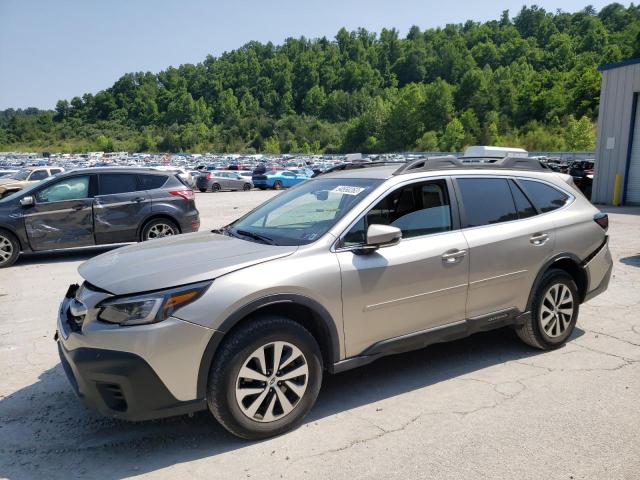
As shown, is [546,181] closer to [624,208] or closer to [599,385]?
[599,385]

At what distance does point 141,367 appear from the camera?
113 inches

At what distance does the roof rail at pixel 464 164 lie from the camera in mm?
4133

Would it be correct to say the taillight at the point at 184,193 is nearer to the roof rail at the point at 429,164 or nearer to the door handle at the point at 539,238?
the roof rail at the point at 429,164

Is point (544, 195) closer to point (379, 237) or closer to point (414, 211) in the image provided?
point (414, 211)

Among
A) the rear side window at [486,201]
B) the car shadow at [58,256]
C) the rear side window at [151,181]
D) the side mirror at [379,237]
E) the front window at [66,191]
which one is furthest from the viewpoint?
the rear side window at [151,181]

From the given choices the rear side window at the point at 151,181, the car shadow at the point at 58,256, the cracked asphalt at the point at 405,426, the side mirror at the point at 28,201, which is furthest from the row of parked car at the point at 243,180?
the cracked asphalt at the point at 405,426

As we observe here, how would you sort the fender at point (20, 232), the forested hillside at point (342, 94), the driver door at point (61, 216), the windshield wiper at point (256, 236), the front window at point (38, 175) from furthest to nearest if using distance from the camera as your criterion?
the forested hillside at point (342, 94) → the front window at point (38, 175) → the driver door at point (61, 216) → the fender at point (20, 232) → the windshield wiper at point (256, 236)

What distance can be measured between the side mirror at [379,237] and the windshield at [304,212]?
0.91ft

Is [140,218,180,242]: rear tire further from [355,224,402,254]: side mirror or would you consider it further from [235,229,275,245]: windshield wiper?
[355,224,402,254]: side mirror

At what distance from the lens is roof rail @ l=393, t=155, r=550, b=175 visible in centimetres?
413

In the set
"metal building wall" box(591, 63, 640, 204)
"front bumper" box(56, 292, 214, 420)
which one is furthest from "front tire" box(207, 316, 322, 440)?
"metal building wall" box(591, 63, 640, 204)

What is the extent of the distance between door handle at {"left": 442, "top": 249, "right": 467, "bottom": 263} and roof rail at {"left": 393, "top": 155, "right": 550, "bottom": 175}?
70cm

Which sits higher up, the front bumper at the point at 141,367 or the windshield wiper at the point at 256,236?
the windshield wiper at the point at 256,236

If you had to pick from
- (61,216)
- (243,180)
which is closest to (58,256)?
(61,216)
